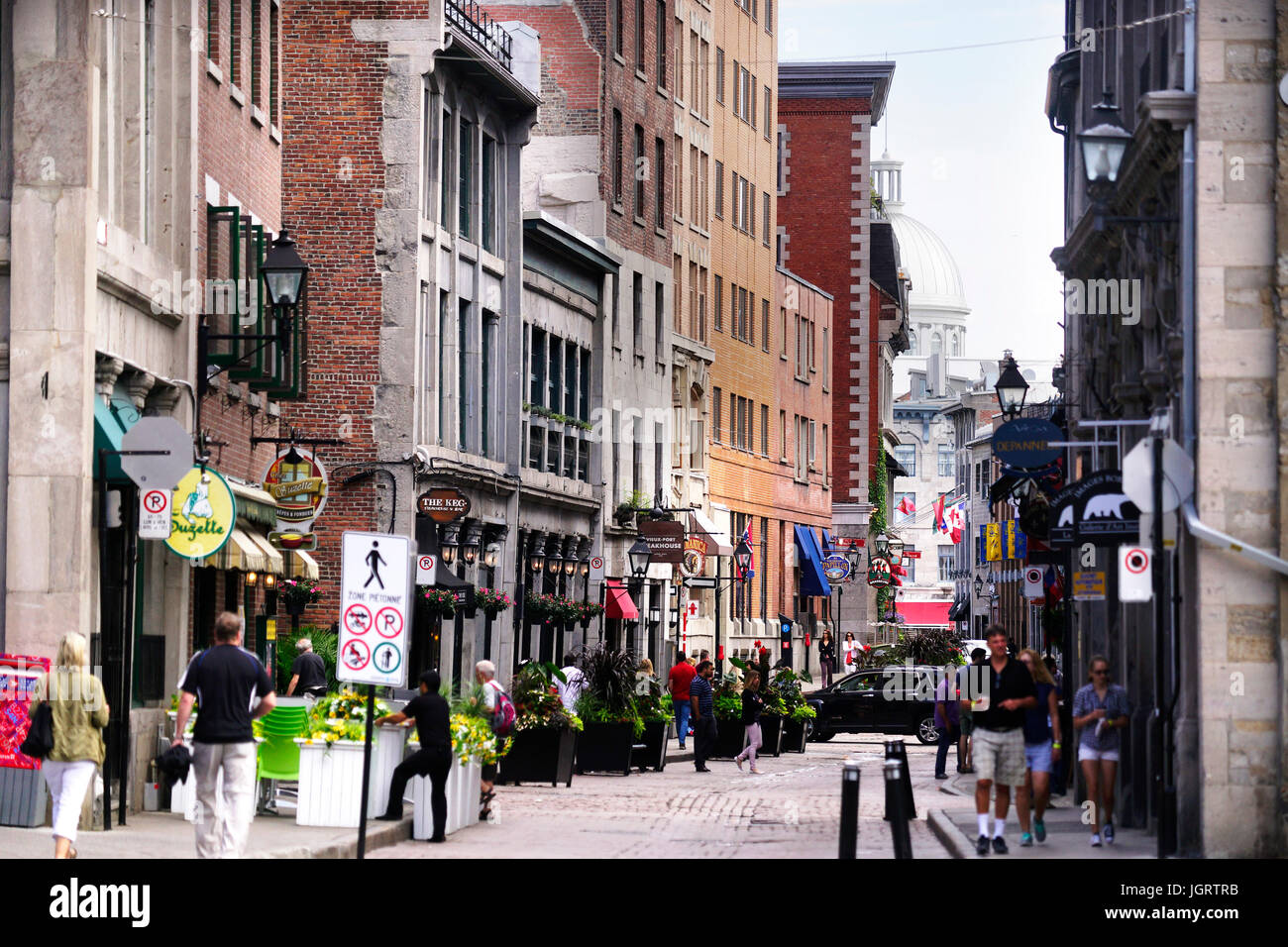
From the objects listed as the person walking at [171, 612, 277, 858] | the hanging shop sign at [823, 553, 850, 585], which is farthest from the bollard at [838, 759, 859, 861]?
the hanging shop sign at [823, 553, 850, 585]

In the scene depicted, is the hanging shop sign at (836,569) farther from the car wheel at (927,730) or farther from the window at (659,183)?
the car wheel at (927,730)

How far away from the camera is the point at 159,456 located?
19.9 meters

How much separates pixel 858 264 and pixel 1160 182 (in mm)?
62376

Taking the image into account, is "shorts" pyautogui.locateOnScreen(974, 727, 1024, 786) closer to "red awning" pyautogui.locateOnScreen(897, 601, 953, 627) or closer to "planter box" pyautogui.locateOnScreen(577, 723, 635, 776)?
"planter box" pyautogui.locateOnScreen(577, 723, 635, 776)

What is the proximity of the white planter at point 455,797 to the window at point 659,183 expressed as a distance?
1384 inches

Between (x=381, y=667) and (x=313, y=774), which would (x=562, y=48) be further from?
(x=381, y=667)

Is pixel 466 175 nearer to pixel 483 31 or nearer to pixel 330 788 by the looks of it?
pixel 483 31

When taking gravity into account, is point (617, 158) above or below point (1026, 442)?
above

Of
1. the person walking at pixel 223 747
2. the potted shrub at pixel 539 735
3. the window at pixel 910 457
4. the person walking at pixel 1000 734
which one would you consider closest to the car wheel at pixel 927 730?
the potted shrub at pixel 539 735

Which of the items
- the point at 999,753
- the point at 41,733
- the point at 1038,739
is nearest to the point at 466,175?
the point at 1038,739

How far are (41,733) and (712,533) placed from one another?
42138mm

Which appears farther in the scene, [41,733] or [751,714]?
[751,714]

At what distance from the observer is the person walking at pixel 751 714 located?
3388 cm
